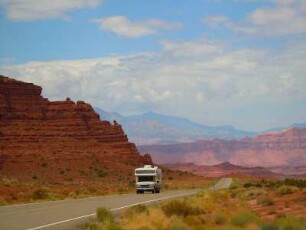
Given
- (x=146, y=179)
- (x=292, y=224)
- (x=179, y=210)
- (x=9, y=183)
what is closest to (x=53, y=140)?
(x=9, y=183)

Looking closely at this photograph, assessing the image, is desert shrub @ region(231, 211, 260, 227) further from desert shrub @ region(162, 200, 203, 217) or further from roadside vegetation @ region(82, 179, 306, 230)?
desert shrub @ region(162, 200, 203, 217)

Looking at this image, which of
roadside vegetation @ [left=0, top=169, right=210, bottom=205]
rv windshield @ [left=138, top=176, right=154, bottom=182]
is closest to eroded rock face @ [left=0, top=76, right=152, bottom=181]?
roadside vegetation @ [left=0, top=169, right=210, bottom=205]

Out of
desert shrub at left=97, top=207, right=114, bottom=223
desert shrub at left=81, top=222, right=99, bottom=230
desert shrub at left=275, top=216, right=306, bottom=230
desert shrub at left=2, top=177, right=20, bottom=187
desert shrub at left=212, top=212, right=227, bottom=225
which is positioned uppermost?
desert shrub at left=2, top=177, right=20, bottom=187

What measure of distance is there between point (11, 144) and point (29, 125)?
672 centimetres

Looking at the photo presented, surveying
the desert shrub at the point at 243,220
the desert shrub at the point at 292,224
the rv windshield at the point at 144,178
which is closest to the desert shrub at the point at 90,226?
the desert shrub at the point at 243,220

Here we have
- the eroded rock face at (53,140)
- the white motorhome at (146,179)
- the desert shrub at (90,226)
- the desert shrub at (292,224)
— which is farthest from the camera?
the eroded rock face at (53,140)

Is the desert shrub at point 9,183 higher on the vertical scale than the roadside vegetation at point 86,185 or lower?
higher

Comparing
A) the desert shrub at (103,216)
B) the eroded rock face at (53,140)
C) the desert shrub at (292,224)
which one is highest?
the eroded rock face at (53,140)

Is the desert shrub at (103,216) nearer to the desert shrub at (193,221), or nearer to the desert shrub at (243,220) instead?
the desert shrub at (193,221)

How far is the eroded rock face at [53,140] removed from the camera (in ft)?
304

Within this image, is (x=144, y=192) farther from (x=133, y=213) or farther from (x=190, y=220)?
(x=190, y=220)

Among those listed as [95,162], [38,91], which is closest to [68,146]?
[95,162]

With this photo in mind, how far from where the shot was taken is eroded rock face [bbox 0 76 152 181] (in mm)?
92562

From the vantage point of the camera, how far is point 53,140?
101312 mm
